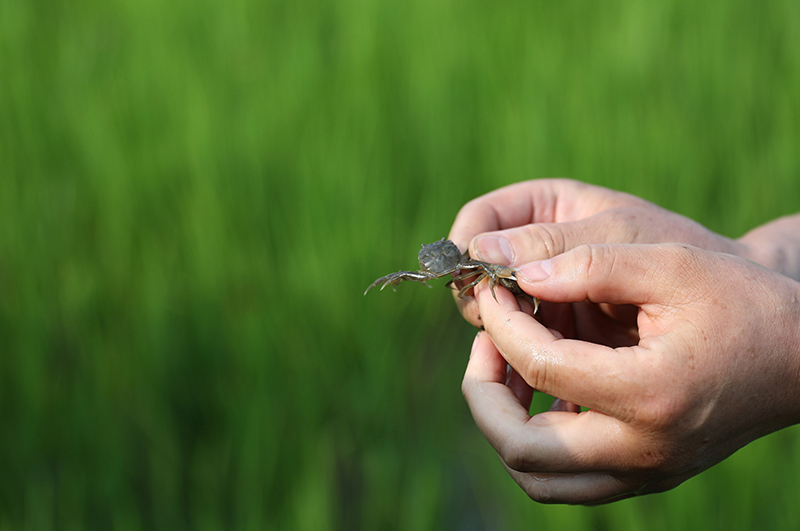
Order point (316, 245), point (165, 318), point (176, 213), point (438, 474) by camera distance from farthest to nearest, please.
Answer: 1. point (176, 213)
2. point (316, 245)
3. point (165, 318)
4. point (438, 474)

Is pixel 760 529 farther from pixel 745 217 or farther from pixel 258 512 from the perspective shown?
pixel 258 512

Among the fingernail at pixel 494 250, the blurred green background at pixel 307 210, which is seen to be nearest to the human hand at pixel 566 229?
the fingernail at pixel 494 250

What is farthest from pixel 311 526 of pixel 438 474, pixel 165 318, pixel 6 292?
pixel 6 292

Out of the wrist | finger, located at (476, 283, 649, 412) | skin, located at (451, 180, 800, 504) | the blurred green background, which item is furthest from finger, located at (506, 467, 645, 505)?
the wrist

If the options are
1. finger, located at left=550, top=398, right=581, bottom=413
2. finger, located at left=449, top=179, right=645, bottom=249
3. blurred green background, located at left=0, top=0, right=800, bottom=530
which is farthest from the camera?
blurred green background, located at left=0, top=0, right=800, bottom=530

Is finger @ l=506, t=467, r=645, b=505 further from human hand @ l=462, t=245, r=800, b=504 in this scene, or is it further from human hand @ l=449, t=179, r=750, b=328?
human hand @ l=449, t=179, r=750, b=328

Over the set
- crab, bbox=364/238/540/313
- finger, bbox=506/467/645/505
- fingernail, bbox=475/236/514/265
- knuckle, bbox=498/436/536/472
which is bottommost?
finger, bbox=506/467/645/505

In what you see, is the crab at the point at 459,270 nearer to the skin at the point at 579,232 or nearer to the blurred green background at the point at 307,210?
the skin at the point at 579,232
